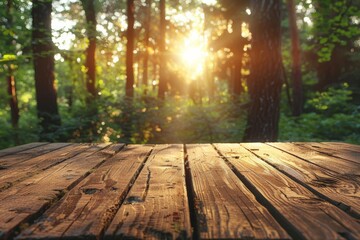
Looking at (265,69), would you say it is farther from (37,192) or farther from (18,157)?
(37,192)

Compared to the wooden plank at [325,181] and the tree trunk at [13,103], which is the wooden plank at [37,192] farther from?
the tree trunk at [13,103]

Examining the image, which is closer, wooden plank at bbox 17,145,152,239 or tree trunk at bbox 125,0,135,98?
wooden plank at bbox 17,145,152,239

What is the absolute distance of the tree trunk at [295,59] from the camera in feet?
51.7

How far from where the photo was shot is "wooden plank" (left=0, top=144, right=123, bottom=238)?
4.02 ft

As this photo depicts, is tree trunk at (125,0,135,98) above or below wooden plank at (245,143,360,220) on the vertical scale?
above

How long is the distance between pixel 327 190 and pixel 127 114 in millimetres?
7637

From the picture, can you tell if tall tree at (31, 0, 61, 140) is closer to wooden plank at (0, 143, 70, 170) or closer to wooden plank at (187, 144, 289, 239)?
wooden plank at (0, 143, 70, 170)

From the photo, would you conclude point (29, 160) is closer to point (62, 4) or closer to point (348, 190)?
point (348, 190)

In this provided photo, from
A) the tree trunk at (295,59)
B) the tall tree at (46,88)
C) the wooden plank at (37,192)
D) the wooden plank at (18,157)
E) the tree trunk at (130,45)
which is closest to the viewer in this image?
the wooden plank at (37,192)

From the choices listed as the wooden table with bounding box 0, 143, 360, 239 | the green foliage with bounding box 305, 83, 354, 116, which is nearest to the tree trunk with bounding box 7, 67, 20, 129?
the wooden table with bounding box 0, 143, 360, 239

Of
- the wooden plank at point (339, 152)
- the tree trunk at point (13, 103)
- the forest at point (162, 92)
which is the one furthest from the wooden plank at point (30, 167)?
the tree trunk at point (13, 103)

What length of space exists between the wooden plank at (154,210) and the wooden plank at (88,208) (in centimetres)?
5

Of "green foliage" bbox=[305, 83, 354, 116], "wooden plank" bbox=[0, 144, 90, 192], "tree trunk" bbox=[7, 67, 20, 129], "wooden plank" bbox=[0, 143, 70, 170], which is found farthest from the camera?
"green foliage" bbox=[305, 83, 354, 116]

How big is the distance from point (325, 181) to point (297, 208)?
62cm
